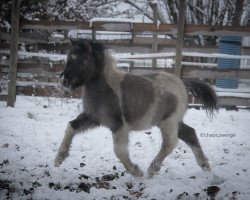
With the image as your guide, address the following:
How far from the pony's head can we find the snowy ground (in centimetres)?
101

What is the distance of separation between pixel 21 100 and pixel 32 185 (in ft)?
18.3

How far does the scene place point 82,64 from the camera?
4.46m

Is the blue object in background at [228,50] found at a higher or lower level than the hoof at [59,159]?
higher

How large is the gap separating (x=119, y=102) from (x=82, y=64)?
603 mm

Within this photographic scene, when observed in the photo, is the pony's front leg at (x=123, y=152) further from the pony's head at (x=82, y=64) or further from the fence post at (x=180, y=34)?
the fence post at (x=180, y=34)

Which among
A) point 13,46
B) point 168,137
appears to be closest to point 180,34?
point 13,46

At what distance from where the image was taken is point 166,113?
4.76m

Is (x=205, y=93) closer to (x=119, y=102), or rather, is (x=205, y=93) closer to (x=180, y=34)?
(x=119, y=102)

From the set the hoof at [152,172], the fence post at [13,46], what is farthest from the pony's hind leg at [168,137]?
the fence post at [13,46]

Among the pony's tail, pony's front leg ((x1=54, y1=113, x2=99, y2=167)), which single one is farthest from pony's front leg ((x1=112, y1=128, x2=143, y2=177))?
the pony's tail

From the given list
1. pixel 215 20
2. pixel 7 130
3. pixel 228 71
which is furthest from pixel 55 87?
pixel 215 20

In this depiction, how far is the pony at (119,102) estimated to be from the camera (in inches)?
173

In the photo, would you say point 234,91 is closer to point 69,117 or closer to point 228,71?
point 228,71

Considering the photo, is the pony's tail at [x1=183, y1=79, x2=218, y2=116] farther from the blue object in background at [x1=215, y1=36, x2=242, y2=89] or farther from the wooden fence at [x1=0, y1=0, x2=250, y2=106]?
the blue object in background at [x1=215, y1=36, x2=242, y2=89]
